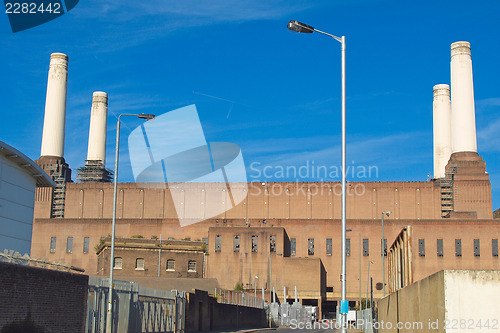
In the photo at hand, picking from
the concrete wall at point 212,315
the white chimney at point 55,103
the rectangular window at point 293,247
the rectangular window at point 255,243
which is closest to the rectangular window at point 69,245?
the white chimney at point 55,103

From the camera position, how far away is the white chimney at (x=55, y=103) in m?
102

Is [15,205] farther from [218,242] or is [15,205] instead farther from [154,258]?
[218,242]

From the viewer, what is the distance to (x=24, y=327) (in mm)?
19031

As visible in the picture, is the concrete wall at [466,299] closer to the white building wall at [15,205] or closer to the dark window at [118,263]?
the white building wall at [15,205]

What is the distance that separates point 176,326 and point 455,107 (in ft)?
243

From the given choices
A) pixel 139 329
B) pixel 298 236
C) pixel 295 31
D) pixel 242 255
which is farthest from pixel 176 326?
pixel 298 236

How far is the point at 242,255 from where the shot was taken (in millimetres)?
89938

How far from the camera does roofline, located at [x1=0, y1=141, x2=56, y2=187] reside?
109 feet

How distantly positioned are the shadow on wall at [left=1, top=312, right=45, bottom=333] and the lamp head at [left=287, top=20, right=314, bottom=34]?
1162 cm

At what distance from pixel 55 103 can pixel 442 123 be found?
64.4 meters

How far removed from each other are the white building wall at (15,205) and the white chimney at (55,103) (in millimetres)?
68715

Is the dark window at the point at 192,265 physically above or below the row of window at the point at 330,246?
below

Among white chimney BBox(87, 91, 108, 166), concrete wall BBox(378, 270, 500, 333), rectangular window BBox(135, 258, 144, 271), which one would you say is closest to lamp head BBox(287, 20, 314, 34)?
concrete wall BBox(378, 270, 500, 333)

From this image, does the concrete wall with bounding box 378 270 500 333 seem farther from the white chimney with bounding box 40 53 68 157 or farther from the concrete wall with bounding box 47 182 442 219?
the white chimney with bounding box 40 53 68 157
